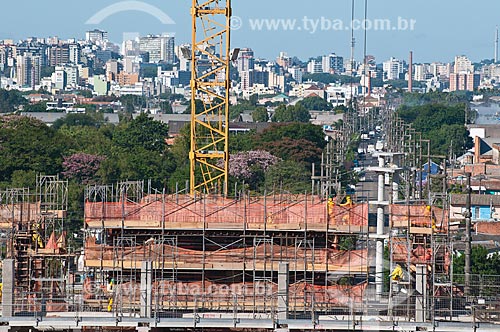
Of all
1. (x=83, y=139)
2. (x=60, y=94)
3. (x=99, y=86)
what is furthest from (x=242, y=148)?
(x=99, y=86)

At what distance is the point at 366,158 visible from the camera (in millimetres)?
73688

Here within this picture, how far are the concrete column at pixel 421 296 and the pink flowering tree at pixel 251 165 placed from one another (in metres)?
31.2

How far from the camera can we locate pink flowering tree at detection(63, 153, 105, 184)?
4881cm

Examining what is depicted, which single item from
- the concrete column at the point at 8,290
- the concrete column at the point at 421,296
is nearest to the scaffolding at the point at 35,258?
the concrete column at the point at 8,290

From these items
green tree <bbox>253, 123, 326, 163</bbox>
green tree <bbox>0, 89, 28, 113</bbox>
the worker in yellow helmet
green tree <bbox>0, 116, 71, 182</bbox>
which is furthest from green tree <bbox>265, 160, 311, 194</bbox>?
green tree <bbox>0, 89, 28, 113</bbox>

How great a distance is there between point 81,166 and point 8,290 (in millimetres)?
31746

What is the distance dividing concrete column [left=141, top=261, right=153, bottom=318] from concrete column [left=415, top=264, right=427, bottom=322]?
316 centimetres

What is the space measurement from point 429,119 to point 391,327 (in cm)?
7385

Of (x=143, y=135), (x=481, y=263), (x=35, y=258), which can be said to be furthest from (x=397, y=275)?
(x=143, y=135)

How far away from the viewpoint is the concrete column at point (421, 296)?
18328 millimetres

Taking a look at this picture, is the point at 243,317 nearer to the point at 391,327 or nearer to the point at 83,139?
the point at 391,327

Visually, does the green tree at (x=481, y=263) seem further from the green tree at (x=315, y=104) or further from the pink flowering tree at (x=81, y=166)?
the green tree at (x=315, y=104)

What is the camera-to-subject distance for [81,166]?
50.2m

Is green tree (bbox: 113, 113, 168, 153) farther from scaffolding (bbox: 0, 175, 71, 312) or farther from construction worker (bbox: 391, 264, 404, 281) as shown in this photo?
construction worker (bbox: 391, 264, 404, 281)
